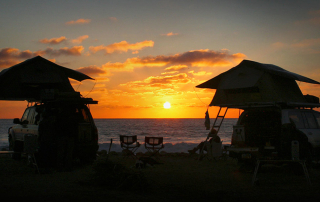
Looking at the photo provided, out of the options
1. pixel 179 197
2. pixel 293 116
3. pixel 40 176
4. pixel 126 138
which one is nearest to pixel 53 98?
pixel 40 176

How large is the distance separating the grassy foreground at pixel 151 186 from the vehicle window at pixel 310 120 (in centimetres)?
140

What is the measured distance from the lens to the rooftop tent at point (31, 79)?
11555mm

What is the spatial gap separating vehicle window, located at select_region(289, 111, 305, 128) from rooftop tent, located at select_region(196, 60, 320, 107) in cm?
76

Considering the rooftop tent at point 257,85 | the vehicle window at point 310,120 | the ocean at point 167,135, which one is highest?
the rooftop tent at point 257,85

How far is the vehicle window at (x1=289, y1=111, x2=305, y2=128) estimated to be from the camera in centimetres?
886

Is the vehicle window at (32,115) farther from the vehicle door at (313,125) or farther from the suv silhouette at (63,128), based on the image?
the vehicle door at (313,125)

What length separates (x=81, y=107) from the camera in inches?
380

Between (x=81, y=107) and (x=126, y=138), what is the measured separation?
11.6 ft

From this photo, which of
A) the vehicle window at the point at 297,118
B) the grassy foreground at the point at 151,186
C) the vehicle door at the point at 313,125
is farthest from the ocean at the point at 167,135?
the grassy foreground at the point at 151,186

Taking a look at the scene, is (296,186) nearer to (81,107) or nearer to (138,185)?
(138,185)

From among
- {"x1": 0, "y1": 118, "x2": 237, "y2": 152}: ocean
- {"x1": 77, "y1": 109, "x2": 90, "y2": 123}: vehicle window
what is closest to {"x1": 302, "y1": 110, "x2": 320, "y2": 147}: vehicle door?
{"x1": 77, "y1": 109, "x2": 90, "y2": 123}: vehicle window

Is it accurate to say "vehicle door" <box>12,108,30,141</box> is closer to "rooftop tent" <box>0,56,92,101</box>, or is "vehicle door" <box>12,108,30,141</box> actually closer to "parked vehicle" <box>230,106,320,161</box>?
"rooftop tent" <box>0,56,92,101</box>

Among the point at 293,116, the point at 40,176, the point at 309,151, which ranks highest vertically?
the point at 293,116

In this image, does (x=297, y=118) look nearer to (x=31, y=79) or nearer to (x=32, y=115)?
(x=32, y=115)
